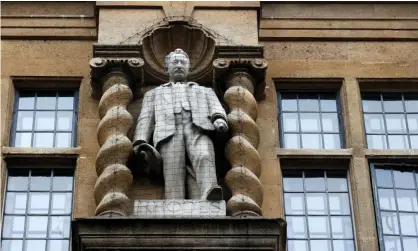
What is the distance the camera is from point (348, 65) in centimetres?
2162

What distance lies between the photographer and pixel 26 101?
21328 mm

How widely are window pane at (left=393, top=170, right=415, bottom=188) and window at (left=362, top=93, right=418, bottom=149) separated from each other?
0.48m

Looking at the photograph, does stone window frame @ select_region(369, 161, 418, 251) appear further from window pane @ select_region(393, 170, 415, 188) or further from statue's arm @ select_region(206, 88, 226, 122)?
statue's arm @ select_region(206, 88, 226, 122)

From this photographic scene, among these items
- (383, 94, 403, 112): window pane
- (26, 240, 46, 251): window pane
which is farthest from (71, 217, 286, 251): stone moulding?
(383, 94, 403, 112): window pane

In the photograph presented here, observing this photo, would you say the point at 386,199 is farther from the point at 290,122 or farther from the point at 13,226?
the point at 13,226

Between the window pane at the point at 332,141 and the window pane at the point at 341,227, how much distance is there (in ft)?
4.15

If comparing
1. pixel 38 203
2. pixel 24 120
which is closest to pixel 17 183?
pixel 38 203

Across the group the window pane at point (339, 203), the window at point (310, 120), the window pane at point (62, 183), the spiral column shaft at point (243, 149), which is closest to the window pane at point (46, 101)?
the window pane at point (62, 183)

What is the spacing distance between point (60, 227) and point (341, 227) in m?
3.53

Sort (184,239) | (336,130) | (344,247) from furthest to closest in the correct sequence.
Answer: (336,130), (344,247), (184,239)

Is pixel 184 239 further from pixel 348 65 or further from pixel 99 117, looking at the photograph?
pixel 348 65

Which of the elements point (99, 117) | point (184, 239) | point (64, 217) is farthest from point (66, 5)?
point (184, 239)

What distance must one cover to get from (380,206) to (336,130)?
4.95 feet

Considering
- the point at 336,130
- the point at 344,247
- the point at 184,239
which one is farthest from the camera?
the point at 336,130
